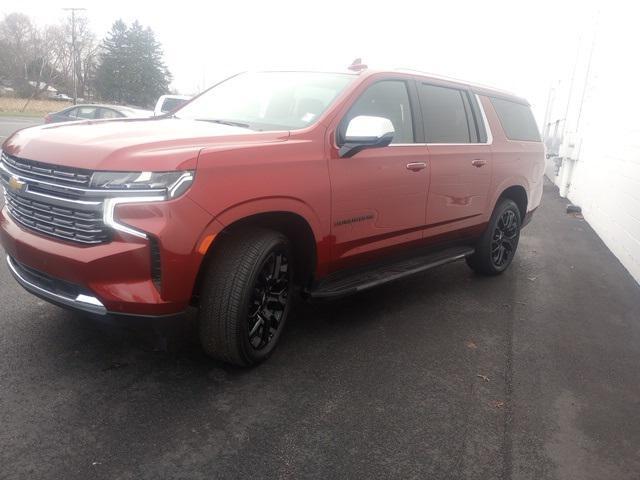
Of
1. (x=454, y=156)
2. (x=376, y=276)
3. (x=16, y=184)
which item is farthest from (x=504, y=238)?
(x=16, y=184)

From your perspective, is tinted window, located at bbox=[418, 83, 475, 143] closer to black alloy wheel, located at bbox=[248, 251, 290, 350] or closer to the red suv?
the red suv

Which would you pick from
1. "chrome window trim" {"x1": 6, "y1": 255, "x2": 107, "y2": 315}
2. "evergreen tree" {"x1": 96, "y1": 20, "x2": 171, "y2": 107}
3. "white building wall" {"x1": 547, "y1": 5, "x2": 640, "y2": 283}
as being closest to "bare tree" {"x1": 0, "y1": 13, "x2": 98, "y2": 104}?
"evergreen tree" {"x1": 96, "y1": 20, "x2": 171, "y2": 107}

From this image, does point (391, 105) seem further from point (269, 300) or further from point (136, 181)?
point (136, 181)

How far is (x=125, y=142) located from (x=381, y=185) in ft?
5.85

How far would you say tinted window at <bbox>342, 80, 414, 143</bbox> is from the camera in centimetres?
396

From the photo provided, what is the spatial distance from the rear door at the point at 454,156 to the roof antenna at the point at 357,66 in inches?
23.2

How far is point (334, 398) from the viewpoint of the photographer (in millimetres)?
3164

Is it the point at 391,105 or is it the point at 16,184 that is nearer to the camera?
the point at 16,184

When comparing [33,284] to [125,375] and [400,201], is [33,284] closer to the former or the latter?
[125,375]

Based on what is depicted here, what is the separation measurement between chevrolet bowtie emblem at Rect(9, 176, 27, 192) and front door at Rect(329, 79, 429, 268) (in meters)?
1.77

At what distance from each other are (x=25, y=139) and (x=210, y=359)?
1.69 m

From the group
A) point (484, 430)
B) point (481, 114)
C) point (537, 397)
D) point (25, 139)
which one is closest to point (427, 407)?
point (484, 430)

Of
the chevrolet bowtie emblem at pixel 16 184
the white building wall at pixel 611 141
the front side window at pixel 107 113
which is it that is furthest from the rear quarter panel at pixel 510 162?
the front side window at pixel 107 113

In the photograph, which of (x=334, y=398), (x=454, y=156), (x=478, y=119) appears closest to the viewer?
(x=334, y=398)
